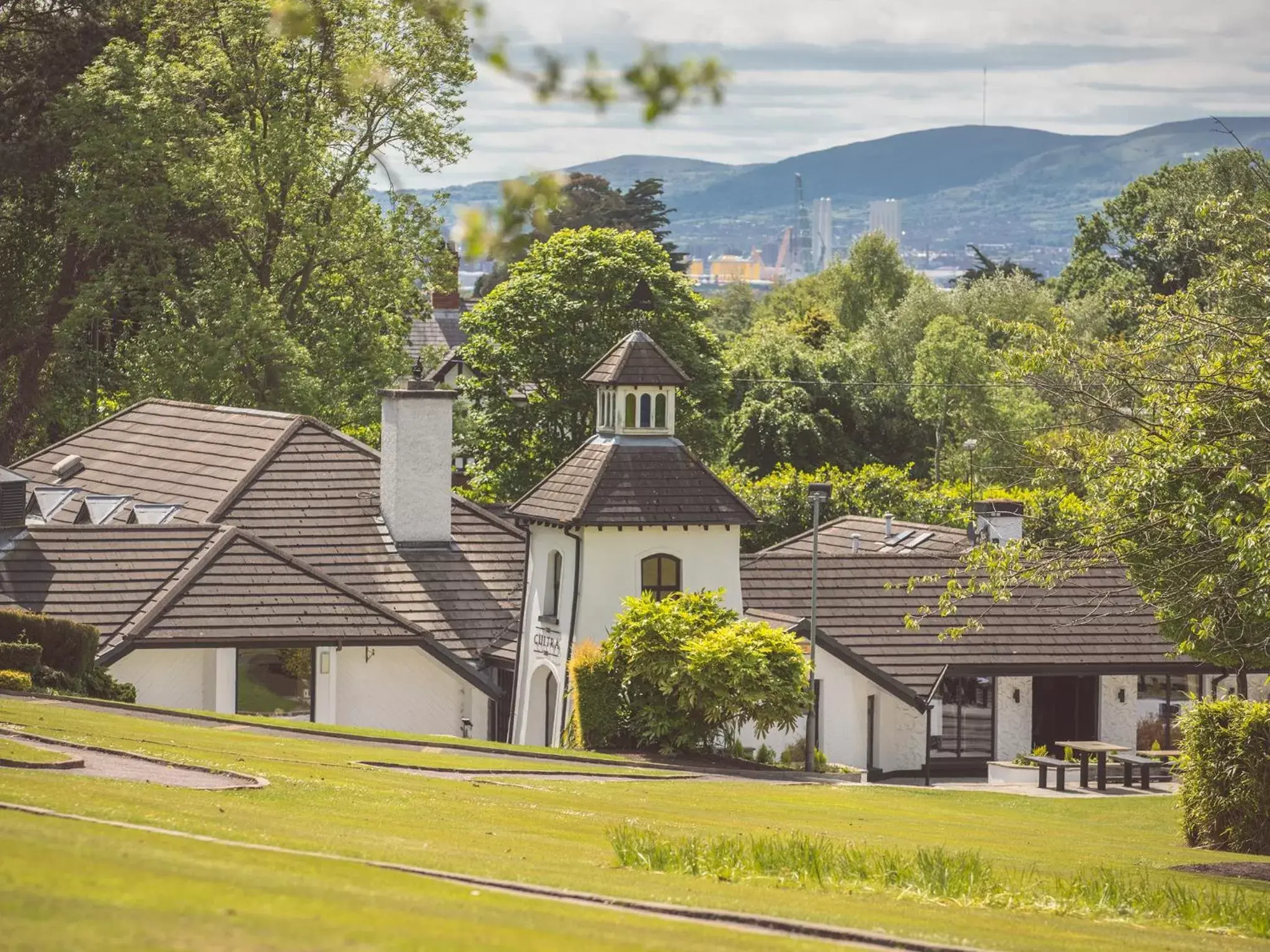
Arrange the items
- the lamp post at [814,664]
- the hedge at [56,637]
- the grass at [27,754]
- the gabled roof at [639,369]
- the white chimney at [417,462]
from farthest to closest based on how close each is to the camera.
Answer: the white chimney at [417,462], the gabled roof at [639,369], the lamp post at [814,664], the hedge at [56,637], the grass at [27,754]

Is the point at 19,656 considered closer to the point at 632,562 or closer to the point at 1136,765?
the point at 632,562

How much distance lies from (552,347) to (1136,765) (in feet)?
101

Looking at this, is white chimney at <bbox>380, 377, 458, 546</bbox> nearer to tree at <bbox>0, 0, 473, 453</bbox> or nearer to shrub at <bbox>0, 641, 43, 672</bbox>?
shrub at <bbox>0, 641, 43, 672</bbox>

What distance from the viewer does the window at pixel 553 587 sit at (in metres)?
39.2

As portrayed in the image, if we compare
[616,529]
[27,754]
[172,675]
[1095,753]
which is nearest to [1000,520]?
[1095,753]

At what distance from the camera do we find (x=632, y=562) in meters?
38.9

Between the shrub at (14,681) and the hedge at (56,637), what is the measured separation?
56.2 inches

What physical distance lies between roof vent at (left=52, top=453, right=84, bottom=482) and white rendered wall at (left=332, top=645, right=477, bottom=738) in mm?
14036

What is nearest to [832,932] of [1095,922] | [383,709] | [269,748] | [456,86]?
[1095,922]

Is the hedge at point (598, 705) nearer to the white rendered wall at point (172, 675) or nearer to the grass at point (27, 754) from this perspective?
the white rendered wall at point (172, 675)

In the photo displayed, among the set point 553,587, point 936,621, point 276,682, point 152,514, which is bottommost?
point 276,682

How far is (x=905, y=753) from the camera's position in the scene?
1660 inches

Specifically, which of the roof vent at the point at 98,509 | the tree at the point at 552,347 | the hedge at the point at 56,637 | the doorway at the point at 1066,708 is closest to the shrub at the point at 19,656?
the hedge at the point at 56,637

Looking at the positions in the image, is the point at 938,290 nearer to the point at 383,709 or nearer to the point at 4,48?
the point at 4,48
